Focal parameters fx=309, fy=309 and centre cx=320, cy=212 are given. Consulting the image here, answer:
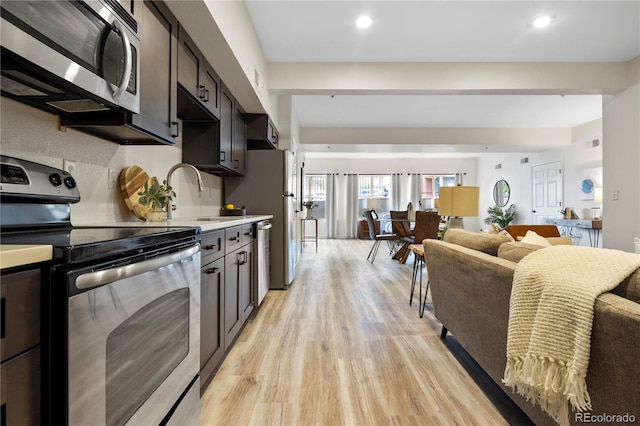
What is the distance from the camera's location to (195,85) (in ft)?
6.89

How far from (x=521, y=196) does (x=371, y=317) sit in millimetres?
7988

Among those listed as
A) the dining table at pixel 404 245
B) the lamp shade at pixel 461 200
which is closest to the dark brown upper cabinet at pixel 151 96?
the lamp shade at pixel 461 200

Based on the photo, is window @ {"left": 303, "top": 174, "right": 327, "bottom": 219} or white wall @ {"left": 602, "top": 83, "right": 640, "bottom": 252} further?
window @ {"left": 303, "top": 174, "right": 327, "bottom": 219}

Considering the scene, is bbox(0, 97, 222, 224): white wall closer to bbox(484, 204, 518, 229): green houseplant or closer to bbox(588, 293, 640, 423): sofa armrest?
bbox(588, 293, 640, 423): sofa armrest

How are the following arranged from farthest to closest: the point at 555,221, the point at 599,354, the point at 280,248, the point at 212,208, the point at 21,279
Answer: the point at 555,221, the point at 280,248, the point at 212,208, the point at 599,354, the point at 21,279

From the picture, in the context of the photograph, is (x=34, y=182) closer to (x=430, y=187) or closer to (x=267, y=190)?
(x=267, y=190)

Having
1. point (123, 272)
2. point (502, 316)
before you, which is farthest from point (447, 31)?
point (123, 272)

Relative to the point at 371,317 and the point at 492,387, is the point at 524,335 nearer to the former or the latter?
the point at 492,387

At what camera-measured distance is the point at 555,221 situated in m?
6.27

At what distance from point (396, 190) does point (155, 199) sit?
30.1 feet

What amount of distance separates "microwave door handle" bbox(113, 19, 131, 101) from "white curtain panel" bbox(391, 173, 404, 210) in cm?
955

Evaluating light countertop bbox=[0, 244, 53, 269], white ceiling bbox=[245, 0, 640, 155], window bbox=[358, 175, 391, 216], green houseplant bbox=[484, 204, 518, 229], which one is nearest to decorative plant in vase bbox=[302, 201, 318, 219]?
window bbox=[358, 175, 391, 216]

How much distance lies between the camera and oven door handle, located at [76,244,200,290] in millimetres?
716

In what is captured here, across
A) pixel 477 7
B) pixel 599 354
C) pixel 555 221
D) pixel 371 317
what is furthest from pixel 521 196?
pixel 599 354
